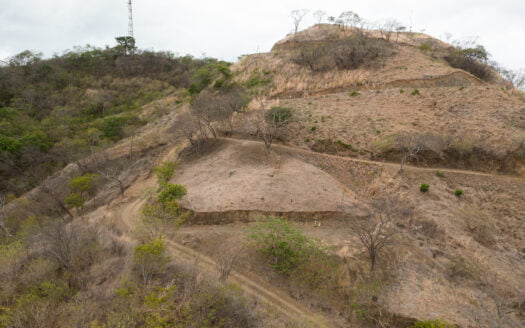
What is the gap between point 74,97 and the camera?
56.8m

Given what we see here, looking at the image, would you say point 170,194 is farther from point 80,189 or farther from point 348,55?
point 348,55

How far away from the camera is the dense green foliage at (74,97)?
120ft

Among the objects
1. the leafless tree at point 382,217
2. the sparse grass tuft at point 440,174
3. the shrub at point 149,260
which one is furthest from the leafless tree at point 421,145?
the shrub at point 149,260

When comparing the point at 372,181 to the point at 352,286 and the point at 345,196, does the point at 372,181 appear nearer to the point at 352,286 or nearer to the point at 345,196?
the point at 345,196

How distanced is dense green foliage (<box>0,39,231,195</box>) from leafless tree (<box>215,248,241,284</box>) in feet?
93.4

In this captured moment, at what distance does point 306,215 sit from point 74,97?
60.8 meters

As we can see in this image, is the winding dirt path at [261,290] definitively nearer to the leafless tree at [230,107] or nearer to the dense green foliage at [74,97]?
the leafless tree at [230,107]

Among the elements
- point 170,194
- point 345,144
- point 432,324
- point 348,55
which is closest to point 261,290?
point 432,324

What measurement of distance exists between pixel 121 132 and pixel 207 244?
33.9 m

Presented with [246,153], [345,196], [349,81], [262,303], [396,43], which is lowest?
[262,303]

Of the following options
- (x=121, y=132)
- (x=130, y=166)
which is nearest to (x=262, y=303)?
(x=130, y=166)

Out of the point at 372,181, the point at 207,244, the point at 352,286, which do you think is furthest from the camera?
the point at 372,181

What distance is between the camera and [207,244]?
676 inches

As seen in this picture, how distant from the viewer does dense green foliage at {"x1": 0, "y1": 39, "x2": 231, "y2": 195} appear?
120 ft
